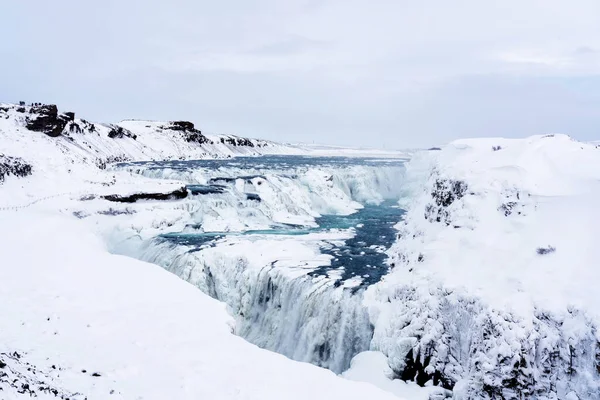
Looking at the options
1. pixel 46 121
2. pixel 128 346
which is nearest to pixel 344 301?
pixel 128 346

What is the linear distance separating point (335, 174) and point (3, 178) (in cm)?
3059

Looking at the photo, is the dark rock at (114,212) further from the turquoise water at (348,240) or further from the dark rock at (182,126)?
the dark rock at (182,126)

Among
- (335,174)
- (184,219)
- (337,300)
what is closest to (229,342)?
(337,300)

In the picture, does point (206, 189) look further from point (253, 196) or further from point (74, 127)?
point (74, 127)

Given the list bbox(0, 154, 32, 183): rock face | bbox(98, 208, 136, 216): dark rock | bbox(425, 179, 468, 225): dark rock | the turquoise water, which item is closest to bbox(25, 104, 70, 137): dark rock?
bbox(0, 154, 32, 183): rock face

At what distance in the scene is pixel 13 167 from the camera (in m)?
34.7

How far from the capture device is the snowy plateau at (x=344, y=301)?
29.0ft

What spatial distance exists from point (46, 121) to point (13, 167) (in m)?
19.6

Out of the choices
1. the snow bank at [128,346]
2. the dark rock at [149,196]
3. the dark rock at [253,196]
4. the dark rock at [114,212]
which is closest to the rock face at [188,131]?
the dark rock at [253,196]

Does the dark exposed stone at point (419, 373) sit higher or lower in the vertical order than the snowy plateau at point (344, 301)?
lower

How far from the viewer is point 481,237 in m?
12.7

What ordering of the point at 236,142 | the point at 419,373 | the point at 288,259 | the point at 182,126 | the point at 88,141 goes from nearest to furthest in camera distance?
the point at 419,373 < the point at 288,259 < the point at 88,141 < the point at 182,126 < the point at 236,142

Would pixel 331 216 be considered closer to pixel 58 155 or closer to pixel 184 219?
pixel 184 219

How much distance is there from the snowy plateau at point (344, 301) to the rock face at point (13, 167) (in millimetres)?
9245
